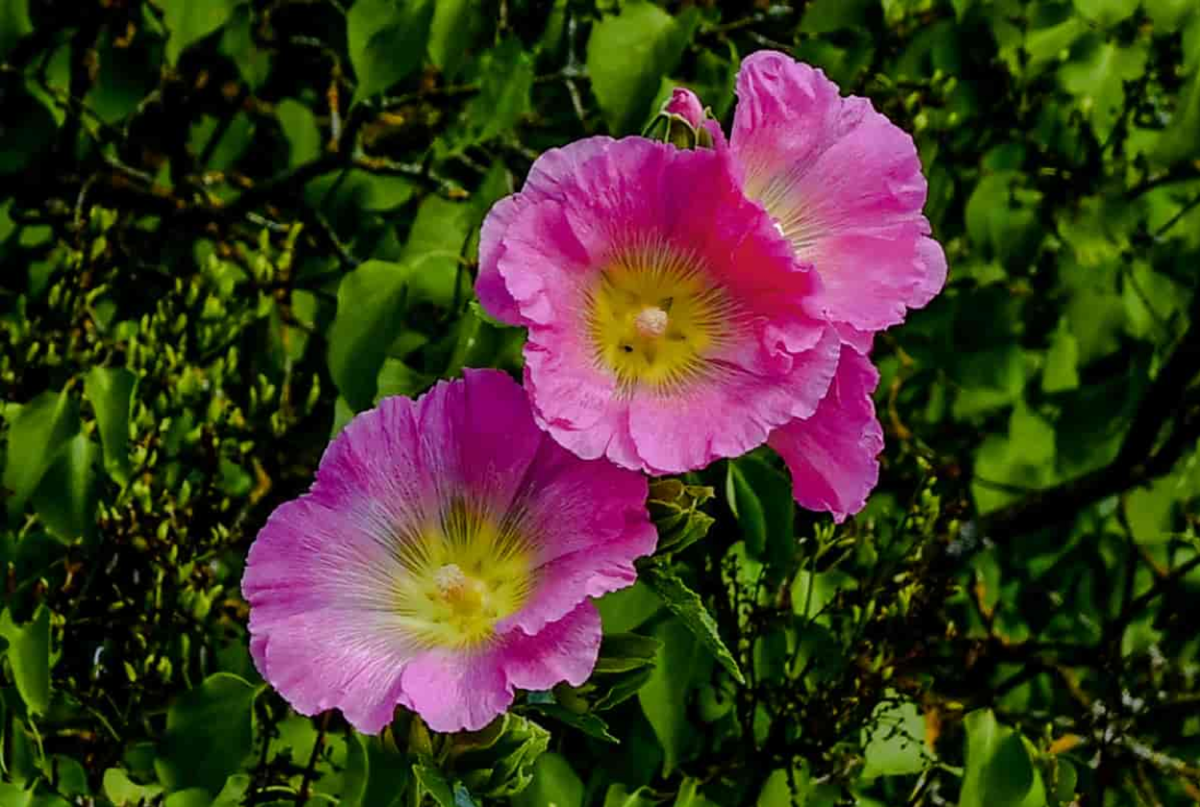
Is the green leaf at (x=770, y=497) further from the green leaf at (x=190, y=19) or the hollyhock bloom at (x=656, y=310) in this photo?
the green leaf at (x=190, y=19)

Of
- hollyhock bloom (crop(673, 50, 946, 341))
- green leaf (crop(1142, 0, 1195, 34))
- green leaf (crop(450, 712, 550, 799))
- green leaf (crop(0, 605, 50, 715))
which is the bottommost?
green leaf (crop(0, 605, 50, 715))

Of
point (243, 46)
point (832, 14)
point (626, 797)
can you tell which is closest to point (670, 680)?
point (626, 797)

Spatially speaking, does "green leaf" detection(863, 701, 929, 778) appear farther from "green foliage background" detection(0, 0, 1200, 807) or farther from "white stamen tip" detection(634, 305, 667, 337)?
"white stamen tip" detection(634, 305, 667, 337)

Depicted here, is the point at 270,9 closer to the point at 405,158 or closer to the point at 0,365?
the point at 405,158

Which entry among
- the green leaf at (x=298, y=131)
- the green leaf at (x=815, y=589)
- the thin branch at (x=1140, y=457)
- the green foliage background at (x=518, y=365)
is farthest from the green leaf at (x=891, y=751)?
the green leaf at (x=298, y=131)

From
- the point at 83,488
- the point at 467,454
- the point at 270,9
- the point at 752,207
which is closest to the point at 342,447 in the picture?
the point at 467,454

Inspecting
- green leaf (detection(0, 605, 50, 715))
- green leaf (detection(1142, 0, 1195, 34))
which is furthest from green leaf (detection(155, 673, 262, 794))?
green leaf (detection(1142, 0, 1195, 34))
